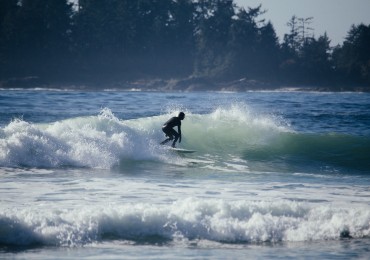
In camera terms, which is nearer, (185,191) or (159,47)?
(185,191)

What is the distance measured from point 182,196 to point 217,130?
11995 mm

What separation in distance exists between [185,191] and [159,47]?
106m

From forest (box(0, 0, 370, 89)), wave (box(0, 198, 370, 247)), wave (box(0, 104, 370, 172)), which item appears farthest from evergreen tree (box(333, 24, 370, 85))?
wave (box(0, 198, 370, 247))

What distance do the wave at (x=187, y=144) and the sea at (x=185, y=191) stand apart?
0.04m

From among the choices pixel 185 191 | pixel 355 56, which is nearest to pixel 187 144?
pixel 185 191

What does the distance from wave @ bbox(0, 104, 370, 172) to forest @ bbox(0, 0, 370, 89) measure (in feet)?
256

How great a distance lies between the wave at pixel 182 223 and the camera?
10.9m

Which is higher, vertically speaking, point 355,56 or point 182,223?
point 355,56

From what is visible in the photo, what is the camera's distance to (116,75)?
109375 mm

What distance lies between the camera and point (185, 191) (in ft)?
48.1

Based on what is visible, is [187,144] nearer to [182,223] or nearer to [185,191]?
[185,191]

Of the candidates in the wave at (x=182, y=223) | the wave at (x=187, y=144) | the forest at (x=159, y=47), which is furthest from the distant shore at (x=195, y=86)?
the wave at (x=182, y=223)

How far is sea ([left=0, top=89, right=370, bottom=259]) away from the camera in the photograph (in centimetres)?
1079

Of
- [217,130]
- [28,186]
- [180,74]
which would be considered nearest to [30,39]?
[180,74]
